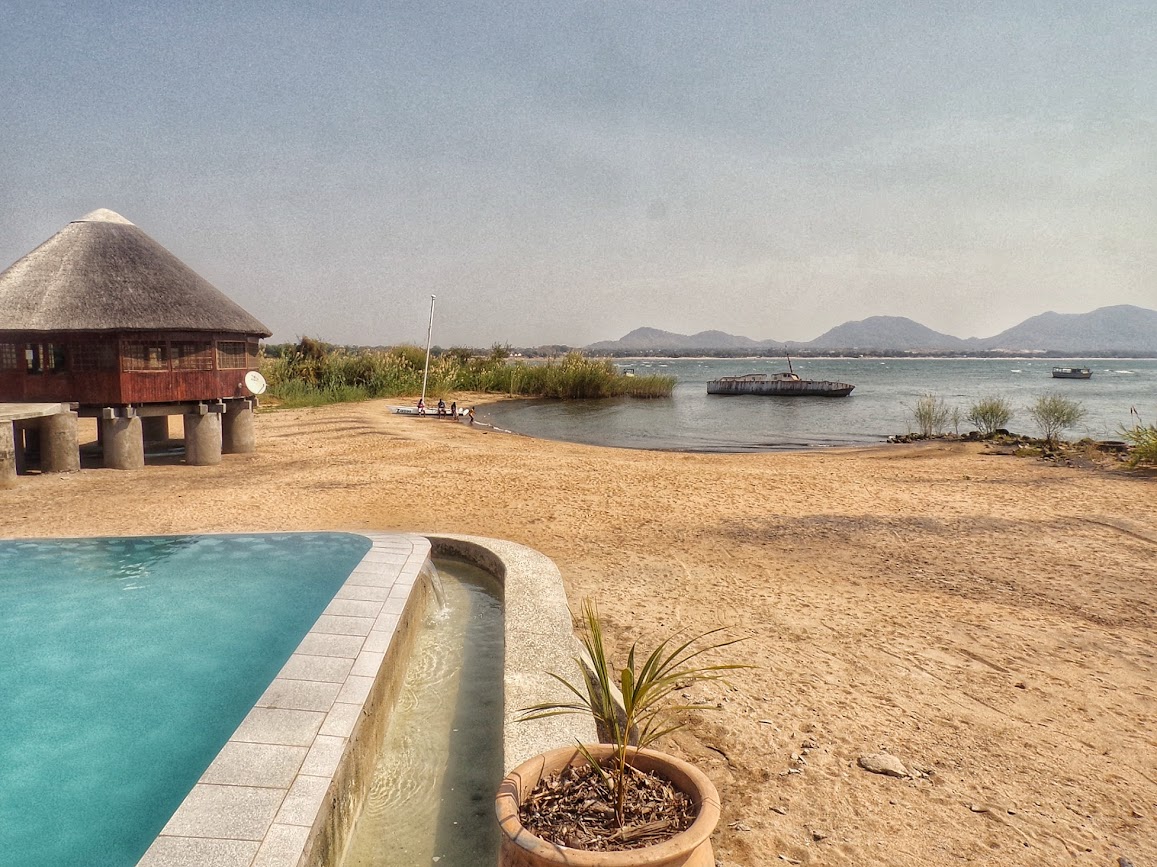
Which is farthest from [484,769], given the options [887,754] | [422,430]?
[422,430]

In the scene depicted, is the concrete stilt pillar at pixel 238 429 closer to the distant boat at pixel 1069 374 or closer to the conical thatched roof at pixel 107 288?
the conical thatched roof at pixel 107 288

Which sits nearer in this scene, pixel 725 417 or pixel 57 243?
Result: pixel 57 243

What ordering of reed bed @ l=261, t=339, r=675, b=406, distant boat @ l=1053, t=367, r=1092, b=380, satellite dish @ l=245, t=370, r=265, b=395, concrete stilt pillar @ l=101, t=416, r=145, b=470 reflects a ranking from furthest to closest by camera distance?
distant boat @ l=1053, t=367, r=1092, b=380 < reed bed @ l=261, t=339, r=675, b=406 < satellite dish @ l=245, t=370, r=265, b=395 < concrete stilt pillar @ l=101, t=416, r=145, b=470

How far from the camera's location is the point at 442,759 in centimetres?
427

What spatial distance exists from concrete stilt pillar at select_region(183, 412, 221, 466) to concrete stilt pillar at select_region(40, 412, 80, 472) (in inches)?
69.5

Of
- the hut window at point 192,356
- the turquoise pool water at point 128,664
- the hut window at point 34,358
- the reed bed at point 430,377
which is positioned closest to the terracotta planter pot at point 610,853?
the turquoise pool water at point 128,664

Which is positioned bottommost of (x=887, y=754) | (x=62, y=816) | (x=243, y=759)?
(x=62, y=816)

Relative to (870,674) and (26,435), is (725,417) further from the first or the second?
(870,674)

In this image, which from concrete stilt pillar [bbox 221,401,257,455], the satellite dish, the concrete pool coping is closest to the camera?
the concrete pool coping

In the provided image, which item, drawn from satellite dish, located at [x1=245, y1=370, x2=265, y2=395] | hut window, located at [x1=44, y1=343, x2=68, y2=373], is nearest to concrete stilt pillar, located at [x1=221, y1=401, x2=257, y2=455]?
satellite dish, located at [x1=245, y1=370, x2=265, y2=395]

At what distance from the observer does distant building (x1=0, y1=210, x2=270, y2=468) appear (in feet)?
38.7

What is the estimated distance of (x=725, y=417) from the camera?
3181cm

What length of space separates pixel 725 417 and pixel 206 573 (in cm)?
2664

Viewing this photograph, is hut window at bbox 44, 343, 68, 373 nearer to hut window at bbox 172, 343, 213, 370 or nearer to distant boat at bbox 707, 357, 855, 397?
hut window at bbox 172, 343, 213, 370
